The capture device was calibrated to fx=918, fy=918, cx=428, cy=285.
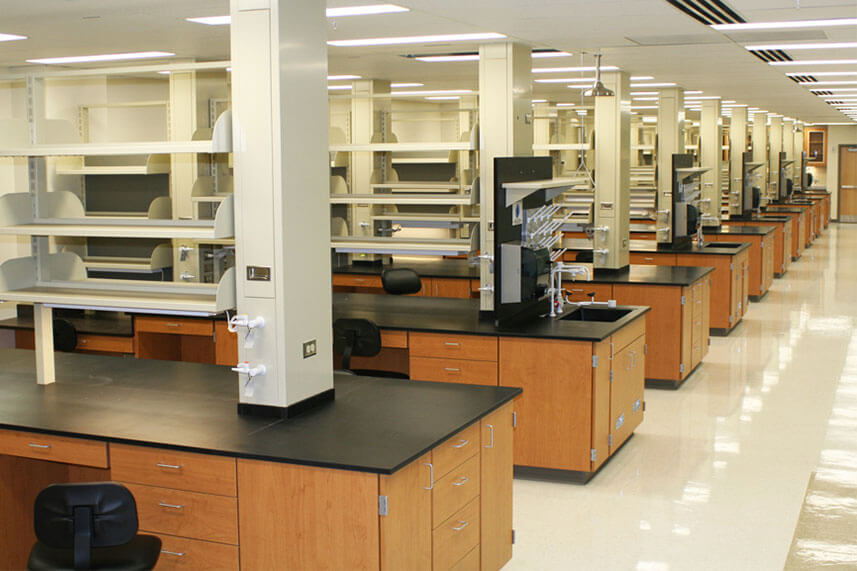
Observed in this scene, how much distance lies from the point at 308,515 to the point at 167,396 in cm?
114

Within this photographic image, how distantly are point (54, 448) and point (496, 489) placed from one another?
1707mm

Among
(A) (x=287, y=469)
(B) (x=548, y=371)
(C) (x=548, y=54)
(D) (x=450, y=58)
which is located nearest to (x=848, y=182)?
(C) (x=548, y=54)

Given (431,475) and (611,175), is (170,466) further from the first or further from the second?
(611,175)

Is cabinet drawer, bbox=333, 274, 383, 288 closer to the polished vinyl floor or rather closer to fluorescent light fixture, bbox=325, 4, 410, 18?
the polished vinyl floor

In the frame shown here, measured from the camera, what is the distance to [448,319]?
18.5ft

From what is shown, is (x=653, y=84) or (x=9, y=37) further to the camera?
(x=653, y=84)

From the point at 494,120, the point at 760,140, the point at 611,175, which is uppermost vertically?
the point at 760,140

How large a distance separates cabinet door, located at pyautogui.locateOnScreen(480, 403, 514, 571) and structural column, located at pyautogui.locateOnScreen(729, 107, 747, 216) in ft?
36.9

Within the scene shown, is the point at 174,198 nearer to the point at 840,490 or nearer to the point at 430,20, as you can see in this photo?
the point at 430,20

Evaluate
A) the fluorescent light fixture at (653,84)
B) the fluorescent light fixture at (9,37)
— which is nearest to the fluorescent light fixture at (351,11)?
the fluorescent light fixture at (9,37)

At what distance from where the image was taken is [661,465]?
17.6 ft

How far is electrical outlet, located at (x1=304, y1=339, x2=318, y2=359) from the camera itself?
3666 mm

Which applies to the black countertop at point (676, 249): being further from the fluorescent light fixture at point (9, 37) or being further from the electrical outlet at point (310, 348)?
the electrical outlet at point (310, 348)

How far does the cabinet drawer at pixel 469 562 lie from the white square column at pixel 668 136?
22.1ft
